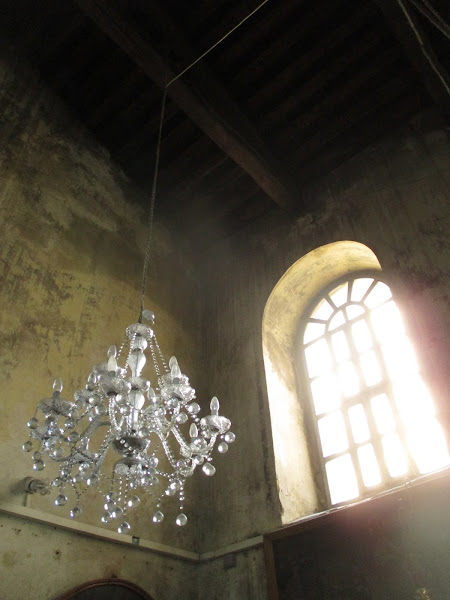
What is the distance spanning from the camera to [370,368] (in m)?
4.92

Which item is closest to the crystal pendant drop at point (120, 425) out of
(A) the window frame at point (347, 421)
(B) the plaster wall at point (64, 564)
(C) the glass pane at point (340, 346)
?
(B) the plaster wall at point (64, 564)

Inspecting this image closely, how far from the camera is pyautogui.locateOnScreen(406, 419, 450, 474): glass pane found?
13.3ft

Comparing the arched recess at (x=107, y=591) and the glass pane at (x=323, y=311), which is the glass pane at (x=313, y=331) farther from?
the arched recess at (x=107, y=591)

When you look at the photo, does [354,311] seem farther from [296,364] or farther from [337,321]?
[296,364]

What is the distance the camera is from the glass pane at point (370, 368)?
4.82 m

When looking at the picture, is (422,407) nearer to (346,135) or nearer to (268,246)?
(268,246)

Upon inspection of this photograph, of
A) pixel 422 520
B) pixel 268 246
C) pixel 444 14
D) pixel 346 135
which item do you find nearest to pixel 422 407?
pixel 422 520

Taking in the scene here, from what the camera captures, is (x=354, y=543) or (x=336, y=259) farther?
(x=336, y=259)

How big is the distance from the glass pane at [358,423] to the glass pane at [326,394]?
208mm

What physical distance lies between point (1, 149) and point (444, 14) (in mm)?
4634

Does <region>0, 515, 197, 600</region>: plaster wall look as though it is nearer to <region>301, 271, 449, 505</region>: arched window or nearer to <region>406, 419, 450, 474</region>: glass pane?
<region>301, 271, 449, 505</region>: arched window

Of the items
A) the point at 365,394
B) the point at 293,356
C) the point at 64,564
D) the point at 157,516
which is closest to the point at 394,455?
the point at 365,394

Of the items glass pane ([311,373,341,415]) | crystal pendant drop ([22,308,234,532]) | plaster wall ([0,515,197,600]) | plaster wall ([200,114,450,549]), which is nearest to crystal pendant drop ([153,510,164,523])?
crystal pendant drop ([22,308,234,532])

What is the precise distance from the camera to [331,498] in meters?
4.68
